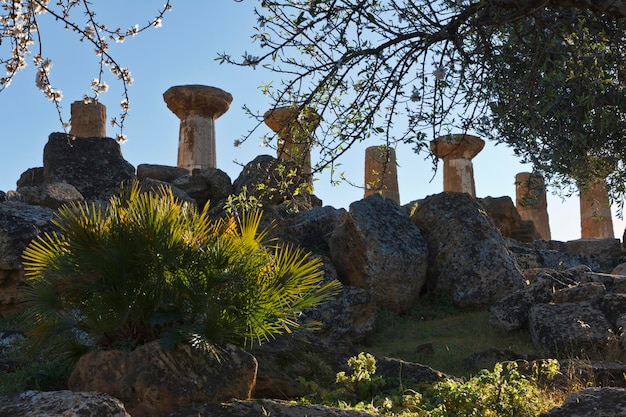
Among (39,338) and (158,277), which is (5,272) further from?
(158,277)

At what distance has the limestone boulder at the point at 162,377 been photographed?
5352 millimetres

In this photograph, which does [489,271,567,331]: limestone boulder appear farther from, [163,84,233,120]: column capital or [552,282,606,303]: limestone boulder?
[163,84,233,120]: column capital

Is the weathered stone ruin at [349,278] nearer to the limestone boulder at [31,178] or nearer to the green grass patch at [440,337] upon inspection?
the limestone boulder at [31,178]

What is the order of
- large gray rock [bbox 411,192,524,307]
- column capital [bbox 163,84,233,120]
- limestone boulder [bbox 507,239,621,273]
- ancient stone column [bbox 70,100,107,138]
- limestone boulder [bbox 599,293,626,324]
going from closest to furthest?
limestone boulder [bbox 599,293,626,324] → large gray rock [bbox 411,192,524,307] → limestone boulder [bbox 507,239,621,273] → ancient stone column [bbox 70,100,107,138] → column capital [bbox 163,84,233,120]

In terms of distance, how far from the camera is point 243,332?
20.0ft

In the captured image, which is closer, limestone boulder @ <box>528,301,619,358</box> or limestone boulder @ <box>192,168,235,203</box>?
limestone boulder @ <box>528,301,619,358</box>

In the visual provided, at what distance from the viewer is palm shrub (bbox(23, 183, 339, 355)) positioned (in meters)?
5.82

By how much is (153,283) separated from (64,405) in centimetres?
114

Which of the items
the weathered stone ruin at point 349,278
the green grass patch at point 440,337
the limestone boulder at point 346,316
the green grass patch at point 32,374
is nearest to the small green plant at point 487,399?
the weathered stone ruin at point 349,278

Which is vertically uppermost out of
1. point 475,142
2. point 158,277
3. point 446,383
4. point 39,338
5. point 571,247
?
point 475,142

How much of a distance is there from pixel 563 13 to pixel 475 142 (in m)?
20.3

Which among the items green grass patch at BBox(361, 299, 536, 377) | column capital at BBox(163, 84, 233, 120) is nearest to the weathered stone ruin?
green grass patch at BBox(361, 299, 536, 377)

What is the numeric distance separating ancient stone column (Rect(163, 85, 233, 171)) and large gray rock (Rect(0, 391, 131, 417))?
18.9 meters

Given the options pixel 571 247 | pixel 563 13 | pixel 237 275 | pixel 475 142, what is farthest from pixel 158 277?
pixel 475 142
